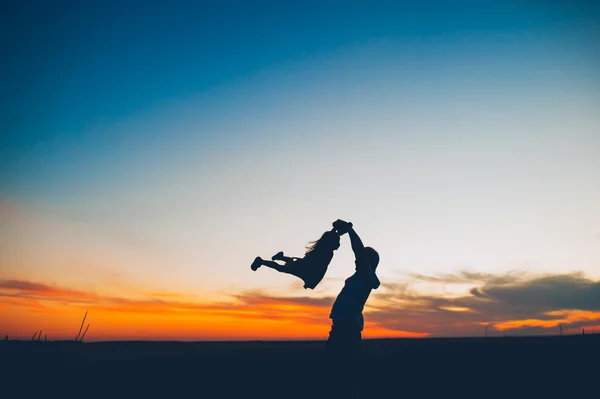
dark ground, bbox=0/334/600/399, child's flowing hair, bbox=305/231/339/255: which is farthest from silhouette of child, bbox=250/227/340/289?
dark ground, bbox=0/334/600/399

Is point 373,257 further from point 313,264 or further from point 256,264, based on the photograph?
point 256,264

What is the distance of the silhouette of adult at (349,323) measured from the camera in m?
5.89

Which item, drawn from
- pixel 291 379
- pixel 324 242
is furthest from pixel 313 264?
pixel 291 379

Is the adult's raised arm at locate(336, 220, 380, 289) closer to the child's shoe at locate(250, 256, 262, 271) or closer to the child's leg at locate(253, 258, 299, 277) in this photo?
the child's leg at locate(253, 258, 299, 277)

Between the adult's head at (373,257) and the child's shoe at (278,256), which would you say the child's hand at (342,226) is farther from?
the child's shoe at (278,256)

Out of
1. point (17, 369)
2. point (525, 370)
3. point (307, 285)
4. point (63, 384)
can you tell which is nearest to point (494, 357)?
point (525, 370)

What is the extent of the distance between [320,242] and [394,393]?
499 cm

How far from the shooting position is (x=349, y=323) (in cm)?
611

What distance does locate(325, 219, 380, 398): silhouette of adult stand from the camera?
589 cm

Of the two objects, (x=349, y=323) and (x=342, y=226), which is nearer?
(x=349, y=323)

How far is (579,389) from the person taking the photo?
1039 centimetres

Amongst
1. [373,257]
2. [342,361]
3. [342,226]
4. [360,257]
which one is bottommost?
[342,361]

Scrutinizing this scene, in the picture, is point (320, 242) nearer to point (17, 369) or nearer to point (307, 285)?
point (307, 285)

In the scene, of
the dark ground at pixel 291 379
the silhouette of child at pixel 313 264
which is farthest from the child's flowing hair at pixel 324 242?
the dark ground at pixel 291 379
